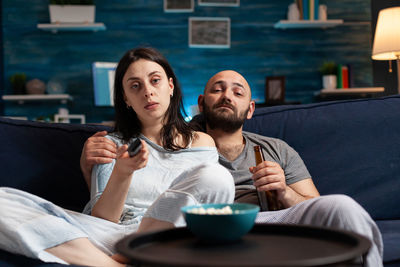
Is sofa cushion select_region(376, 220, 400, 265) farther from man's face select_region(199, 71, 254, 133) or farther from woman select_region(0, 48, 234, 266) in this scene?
man's face select_region(199, 71, 254, 133)

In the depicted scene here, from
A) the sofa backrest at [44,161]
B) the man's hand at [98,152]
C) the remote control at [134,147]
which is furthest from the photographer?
the sofa backrest at [44,161]

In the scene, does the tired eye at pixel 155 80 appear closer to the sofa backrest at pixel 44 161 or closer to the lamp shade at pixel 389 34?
the sofa backrest at pixel 44 161

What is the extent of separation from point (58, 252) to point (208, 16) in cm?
338

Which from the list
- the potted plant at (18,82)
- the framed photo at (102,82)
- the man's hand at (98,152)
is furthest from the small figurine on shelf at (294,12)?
the man's hand at (98,152)

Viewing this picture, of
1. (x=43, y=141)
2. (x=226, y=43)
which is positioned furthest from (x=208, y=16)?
(x=43, y=141)

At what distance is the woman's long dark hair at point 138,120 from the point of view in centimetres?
162

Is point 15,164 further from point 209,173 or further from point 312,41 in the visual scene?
point 312,41

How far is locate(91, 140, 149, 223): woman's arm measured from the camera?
1.07 metres

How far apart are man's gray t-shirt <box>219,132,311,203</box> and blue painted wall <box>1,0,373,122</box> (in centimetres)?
246

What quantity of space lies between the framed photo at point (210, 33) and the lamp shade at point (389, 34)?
145cm

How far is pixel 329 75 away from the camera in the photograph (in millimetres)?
4043

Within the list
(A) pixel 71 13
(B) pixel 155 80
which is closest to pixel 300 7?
(A) pixel 71 13

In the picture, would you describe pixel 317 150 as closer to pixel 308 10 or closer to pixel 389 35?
pixel 389 35

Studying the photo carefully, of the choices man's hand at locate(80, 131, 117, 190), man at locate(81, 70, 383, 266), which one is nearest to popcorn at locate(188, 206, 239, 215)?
man at locate(81, 70, 383, 266)
